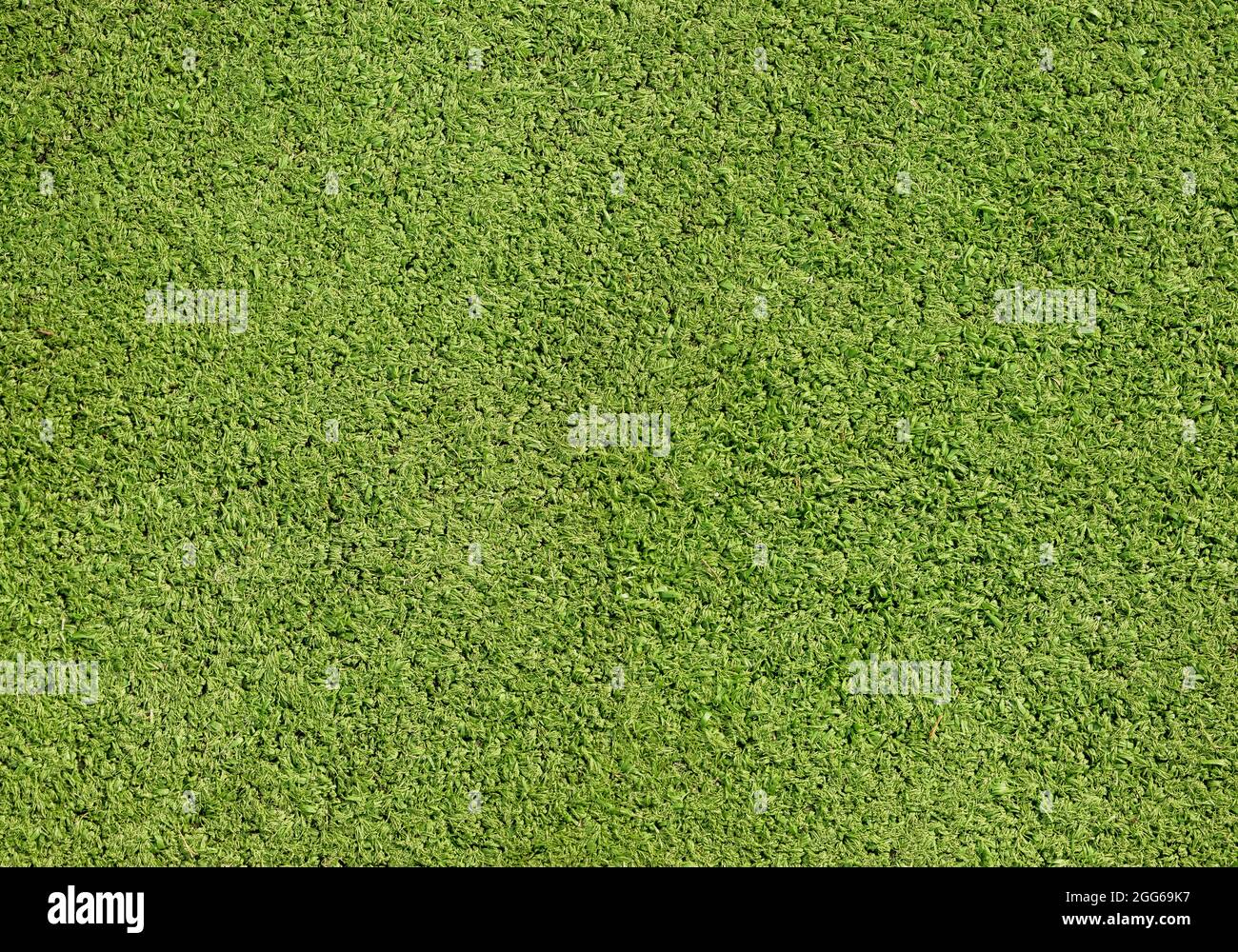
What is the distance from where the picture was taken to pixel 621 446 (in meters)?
2.85

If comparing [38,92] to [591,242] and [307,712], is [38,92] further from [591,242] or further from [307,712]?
[307,712]

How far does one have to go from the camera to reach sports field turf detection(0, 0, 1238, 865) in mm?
2787

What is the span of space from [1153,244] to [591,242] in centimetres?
199

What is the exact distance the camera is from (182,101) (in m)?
2.96

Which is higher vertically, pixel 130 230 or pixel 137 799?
pixel 130 230

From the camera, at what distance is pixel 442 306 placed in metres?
2.89

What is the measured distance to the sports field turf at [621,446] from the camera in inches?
110

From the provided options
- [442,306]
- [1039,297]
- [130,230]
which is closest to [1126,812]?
[1039,297]

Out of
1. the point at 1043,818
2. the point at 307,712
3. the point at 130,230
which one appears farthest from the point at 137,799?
the point at 1043,818

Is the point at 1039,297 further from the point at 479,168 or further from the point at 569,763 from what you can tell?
the point at 569,763

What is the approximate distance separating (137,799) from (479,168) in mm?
2503
